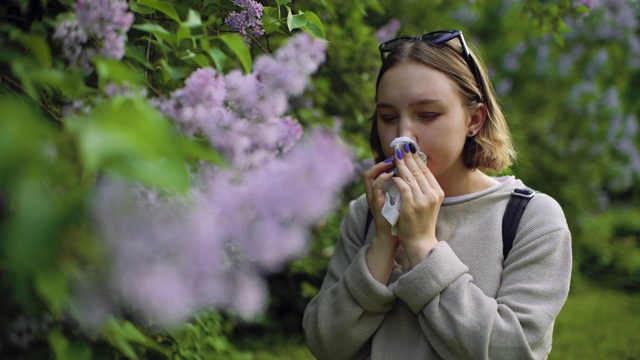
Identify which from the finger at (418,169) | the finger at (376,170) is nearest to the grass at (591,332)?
the finger at (376,170)

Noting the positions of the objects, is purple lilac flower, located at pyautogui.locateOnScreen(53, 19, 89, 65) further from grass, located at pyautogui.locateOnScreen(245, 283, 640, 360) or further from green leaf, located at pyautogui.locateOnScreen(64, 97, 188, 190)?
grass, located at pyautogui.locateOnScreen(245, 283, 640, 360)

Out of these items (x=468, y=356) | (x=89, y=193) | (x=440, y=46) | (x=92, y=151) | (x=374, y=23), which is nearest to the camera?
(x=92, y=151)

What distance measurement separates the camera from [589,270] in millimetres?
7316

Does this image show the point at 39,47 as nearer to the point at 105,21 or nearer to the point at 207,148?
the point at 105,21

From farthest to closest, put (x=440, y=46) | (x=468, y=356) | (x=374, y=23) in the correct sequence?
(x=374, y=23) < (x=440, y=46) < (x=468, y=356)

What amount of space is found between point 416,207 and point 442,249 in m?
0.12

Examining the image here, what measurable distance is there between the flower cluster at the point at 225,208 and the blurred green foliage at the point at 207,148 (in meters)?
0.04

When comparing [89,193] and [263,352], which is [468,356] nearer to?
[89,193]

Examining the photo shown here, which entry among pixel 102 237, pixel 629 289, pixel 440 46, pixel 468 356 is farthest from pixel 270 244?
pixel 629 289

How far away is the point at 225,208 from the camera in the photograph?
34.7 inches

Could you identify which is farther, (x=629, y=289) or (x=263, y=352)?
(x=629, y=289)

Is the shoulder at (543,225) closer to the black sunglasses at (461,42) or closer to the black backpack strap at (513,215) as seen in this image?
the black backpack strap at (513,215)

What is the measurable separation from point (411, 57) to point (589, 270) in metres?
6.50

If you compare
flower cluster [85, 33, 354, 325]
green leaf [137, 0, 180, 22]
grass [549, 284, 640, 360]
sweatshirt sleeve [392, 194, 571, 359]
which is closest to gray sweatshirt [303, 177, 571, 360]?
sweatshirt sleeve [392, 194, 571, 359]
